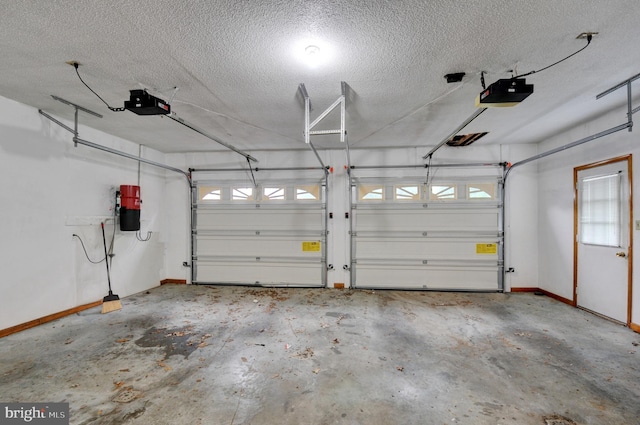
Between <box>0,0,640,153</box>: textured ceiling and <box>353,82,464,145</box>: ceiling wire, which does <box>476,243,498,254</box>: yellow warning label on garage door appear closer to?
<box>0,0,640,153</box>: textured ceiling

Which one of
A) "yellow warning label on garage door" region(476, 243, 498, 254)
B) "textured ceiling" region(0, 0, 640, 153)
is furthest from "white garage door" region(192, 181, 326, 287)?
"yellow warning label on garage door" region(476, 243, 498, 254)

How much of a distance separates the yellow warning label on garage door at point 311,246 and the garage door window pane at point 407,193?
5.83 feet

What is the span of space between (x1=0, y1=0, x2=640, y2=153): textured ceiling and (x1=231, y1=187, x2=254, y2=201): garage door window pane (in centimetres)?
201

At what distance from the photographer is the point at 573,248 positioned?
395cm

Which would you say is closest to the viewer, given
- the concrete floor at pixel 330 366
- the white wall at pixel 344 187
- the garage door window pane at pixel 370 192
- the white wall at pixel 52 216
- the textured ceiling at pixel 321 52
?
the textured ceiling at pixel 321 52

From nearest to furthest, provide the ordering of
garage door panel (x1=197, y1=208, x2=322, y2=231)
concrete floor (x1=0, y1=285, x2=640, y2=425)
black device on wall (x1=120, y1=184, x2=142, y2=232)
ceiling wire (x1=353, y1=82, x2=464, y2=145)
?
concrete floor (x1=0, y1=285, x2=640, y2=425) < ceiling wire (x1=353, y1=82, x2=464, y2=145) < black device on wall (x1=120, y1=184, x2=142, y2=232) < garage door panel (x1=197, y1=208, x2=322, y2=231)

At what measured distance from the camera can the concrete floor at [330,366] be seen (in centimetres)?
185

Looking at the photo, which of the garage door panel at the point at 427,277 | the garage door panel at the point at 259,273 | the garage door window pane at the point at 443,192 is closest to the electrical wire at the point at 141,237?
the garage door panel at the point at 259,273

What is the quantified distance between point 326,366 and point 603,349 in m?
2.90

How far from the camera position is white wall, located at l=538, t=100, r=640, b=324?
318 centimetres

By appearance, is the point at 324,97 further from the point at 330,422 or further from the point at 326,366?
the point at 330,422

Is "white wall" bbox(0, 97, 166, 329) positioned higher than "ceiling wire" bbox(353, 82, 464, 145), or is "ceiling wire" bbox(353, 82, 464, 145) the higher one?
"ceiling wire" bbox(353, 82, 464, 145)

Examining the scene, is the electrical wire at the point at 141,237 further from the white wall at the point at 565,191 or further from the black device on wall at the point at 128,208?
the white wall at the point at 565,191

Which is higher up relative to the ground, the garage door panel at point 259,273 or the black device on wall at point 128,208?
the black device on wall at point 128,208
